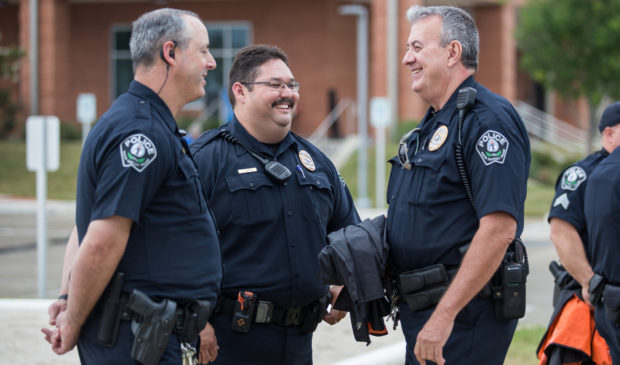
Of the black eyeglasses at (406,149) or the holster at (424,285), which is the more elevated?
the black eyeglasses at (406,149)

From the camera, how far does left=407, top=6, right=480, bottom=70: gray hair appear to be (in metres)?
3.77

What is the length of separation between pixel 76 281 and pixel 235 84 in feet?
5.65

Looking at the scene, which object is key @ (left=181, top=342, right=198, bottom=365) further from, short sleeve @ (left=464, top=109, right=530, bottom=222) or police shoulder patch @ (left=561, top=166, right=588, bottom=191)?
police shoulder patch @ (left=561, top=166, right=588, bottom=191)

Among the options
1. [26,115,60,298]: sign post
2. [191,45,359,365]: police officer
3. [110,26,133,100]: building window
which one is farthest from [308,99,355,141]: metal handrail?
[191,45,359,365]: police officer

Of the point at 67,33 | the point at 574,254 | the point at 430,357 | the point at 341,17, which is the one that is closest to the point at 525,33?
the point at 341,17

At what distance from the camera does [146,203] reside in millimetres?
3260

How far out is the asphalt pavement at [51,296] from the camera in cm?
642

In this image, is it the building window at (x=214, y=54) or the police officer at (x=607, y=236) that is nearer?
the police officer at (x=607, y=236)

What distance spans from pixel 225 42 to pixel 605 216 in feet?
101

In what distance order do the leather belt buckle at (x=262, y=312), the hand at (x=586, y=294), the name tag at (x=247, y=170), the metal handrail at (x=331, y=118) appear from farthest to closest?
the metal handrail at (x=331, y=118), the hand at (x=586, y=294), the name tag at (x=247, y=170), the leather belt buckle at (x=262, y=312)

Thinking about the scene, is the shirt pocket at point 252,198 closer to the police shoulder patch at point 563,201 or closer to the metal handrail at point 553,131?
the police shoulder patch at point 563,201

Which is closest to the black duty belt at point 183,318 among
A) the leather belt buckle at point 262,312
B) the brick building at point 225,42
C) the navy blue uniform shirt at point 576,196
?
the leather belt buckle at point 262,312

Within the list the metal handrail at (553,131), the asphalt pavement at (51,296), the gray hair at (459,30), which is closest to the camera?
the gray hair at (459,30)

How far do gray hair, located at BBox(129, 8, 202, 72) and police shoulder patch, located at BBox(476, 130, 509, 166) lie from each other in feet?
4.17
